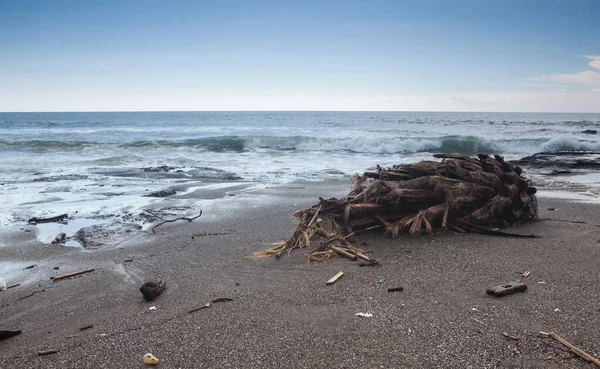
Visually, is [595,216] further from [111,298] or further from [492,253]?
[111,298]

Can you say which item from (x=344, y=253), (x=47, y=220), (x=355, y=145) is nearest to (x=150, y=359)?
(x=344, y=253)

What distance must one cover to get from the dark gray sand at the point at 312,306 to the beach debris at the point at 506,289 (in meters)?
0.05

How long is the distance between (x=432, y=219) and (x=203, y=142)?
27.6 metres

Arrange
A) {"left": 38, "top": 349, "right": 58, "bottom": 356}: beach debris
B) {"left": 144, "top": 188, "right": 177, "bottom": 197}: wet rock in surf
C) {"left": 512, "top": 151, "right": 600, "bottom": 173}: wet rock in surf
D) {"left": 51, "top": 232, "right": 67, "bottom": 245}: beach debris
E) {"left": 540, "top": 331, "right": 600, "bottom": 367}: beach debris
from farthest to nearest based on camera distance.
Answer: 1. {"left": 512, "top": 151, "right": 600, "bottom": 173}: wet rock in surf
2. {"left": 144, "top": 188, "right": 177, "bottom": 197}: wet rock in surf
3. {"left": 51, "top": 232, "right": 67, "bottom": 245}: beach debris
4. {"left": 38, "top": 349, "right": 58, "bottom": 356}: beach debris
5. {"left": 540, "top": 331, "right": 600, "bottom": 367}: beach debris

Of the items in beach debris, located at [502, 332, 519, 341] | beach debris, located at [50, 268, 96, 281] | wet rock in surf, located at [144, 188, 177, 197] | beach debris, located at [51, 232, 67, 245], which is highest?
beach debris, located at [502, 332, 519, 341]

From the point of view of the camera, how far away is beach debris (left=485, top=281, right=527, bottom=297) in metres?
3.77

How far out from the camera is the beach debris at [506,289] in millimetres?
3769

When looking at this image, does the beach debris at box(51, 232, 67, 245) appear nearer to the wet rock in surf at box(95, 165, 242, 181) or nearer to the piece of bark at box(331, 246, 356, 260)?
the piece of bark at box(331, 246, 356, 260)

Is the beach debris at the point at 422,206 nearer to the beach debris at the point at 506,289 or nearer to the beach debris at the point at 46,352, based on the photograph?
the beach debris at the point at 506,289

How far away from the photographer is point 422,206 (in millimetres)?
6277

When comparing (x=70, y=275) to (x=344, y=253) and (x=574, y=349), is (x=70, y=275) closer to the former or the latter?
(x=344, y=253)

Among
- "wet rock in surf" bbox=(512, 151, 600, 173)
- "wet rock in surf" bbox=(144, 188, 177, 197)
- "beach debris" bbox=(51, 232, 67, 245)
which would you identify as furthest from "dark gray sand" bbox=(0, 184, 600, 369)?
"wet rock in surf" bbox=(512, 151, 600, 173)

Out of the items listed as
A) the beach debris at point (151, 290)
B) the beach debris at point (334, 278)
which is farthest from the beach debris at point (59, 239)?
the beach debris at point (334, 278)

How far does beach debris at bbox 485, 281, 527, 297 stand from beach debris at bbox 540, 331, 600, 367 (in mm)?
716
